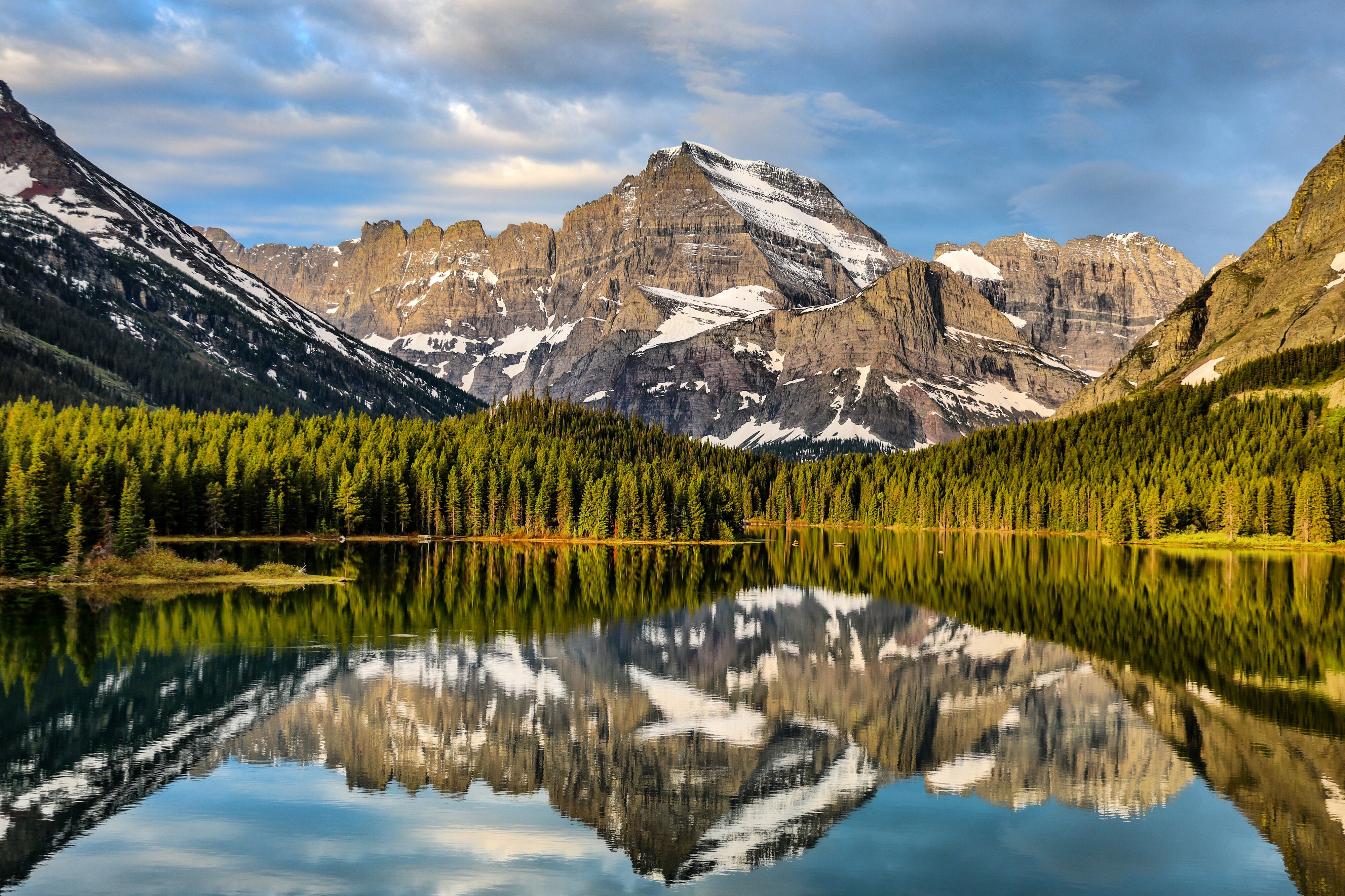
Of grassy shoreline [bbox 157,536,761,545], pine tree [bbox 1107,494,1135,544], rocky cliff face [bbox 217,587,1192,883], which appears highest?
pine tree [bbox 1107,494,1135,544]

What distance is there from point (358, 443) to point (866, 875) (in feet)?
532

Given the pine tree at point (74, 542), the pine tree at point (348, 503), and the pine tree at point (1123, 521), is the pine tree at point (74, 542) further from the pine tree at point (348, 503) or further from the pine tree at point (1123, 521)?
the pine tree at point (1123, 521)

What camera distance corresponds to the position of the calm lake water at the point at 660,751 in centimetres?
2406

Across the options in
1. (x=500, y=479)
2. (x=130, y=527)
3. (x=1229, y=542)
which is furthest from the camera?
(x=500, y=479)

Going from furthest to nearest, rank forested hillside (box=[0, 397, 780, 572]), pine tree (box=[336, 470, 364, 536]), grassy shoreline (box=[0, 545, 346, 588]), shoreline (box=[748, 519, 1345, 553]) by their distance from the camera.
Result: 1. pine tree (box=[336, 470, 364, 536])
2. shoreline (box=[748, 519, 1345, 553])
3. forested hillside (box=[0, 397, 780, 572])
4. grassy shoreline (box=[0, 545, 346, 588])

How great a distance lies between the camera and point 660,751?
1335 inches

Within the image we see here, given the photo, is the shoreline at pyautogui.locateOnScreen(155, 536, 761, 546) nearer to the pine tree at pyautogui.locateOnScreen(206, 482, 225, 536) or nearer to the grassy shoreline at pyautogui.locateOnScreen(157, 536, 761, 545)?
the grassy shoreline at pyautogui.locateOnScreen(157, 536, 761, 545)

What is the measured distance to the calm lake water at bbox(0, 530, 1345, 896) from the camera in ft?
78.9

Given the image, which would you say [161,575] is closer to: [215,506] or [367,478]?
[215,506]

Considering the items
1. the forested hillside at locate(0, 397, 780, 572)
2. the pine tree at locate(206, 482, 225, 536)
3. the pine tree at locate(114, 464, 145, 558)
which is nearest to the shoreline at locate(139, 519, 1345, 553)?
the forested hillside at locate(0, 397, 780, 572)

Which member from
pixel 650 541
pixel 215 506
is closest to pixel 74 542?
pixel 215 506

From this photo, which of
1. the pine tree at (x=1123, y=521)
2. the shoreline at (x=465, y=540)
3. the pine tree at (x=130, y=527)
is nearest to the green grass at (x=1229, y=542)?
the pine tree at (x=1123, y=521)

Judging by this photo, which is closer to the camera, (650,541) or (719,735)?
(719,735)

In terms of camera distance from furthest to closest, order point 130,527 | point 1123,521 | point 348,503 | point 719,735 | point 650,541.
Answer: point 1123,521
point 650,541
point 348,503
point 130,527
point 719,735
